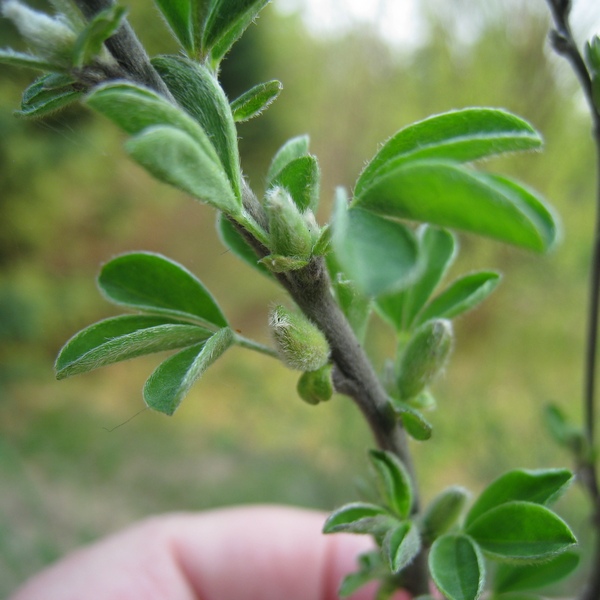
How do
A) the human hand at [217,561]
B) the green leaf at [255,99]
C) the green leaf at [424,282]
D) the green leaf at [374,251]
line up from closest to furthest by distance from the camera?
the green leaf at [374,251] < the green leaf at [255,99] < the green leaf at [424,282] < the human hand at [217,561]

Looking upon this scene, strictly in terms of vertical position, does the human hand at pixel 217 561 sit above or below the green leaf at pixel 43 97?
below

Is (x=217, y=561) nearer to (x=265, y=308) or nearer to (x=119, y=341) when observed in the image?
(x=119, y=341)

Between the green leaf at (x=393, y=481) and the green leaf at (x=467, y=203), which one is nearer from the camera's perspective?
the green leaf at (x=467, y=203)

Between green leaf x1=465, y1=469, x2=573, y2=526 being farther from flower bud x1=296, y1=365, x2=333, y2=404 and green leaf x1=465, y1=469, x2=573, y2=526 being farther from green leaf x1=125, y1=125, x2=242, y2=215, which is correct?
green leaf x1=125, y1=125, x2=242, y2=215

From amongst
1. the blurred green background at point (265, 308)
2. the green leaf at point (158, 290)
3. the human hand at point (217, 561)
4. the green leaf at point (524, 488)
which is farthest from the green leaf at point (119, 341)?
the blurred green background at point (265, 308)

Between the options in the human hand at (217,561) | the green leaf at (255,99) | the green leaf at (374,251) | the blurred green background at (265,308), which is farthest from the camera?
the blurred green background at (265,308)

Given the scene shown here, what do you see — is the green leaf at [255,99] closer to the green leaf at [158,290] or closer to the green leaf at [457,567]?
the green leaf at [158,290]

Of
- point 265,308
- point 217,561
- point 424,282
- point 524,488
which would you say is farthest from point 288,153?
point 265,308

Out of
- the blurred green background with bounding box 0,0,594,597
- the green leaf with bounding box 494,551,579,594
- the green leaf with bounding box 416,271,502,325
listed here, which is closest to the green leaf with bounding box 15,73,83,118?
the green leaf with bounding box 416,271,502,325
